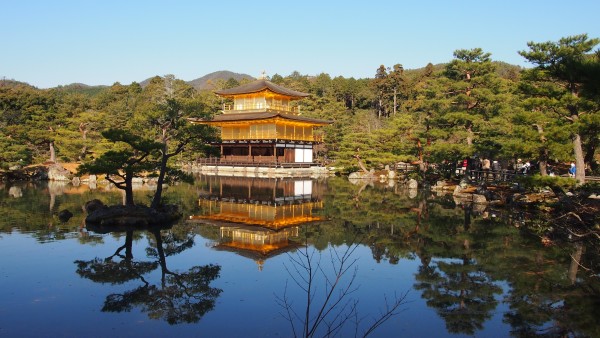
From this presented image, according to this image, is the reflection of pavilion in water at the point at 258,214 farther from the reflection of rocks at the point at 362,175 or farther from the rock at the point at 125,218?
the reflection of rocks at the point at 362,175

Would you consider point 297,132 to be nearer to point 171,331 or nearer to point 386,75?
point 386,75

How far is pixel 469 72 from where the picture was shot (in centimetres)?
2498

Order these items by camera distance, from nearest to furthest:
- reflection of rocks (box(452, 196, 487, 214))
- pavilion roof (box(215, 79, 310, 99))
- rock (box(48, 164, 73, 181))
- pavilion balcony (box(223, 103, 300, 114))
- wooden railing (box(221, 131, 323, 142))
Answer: reflection of rocks (box(452, 196, 487, 214))
rock (box(48, 164, 73, 181))
wooden railing (box(221, 131, 323, 142))
pavilion roof (box(215, 79, 310, 99))
pavilion balcony (box(223, 103, 300, 114))

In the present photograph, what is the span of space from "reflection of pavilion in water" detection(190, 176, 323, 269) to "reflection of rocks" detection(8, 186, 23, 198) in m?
9.08

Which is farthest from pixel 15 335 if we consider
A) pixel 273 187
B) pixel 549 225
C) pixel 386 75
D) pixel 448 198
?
pixel 386 75

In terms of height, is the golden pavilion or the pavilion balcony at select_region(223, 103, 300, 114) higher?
the pavilion balcony at select_region(223, 103, 300, 114)

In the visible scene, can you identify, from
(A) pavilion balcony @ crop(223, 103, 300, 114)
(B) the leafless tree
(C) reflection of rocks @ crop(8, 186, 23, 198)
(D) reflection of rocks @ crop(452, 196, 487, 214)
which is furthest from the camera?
(A) pavilion balcony @ crop(223, 103, 300, 114)

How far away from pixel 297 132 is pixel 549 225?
30.1 metres

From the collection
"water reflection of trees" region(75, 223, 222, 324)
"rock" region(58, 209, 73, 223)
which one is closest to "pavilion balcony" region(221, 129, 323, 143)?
"rock" region(58, 209, 73, 223)

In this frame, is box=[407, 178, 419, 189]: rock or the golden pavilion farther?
the golden pavilion

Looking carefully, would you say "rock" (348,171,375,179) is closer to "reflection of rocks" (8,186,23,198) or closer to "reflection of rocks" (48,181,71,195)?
"reflection of rocks" (48,181,71,195)

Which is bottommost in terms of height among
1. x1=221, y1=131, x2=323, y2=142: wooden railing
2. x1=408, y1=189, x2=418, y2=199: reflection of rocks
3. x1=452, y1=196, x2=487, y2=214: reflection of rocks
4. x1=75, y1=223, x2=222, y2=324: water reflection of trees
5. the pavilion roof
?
x1=75, y1=223, x2=222, y2=324: water reflection of trees

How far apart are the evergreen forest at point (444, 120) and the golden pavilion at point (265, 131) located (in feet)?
11.9

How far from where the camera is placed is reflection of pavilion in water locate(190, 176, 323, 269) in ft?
41.2
